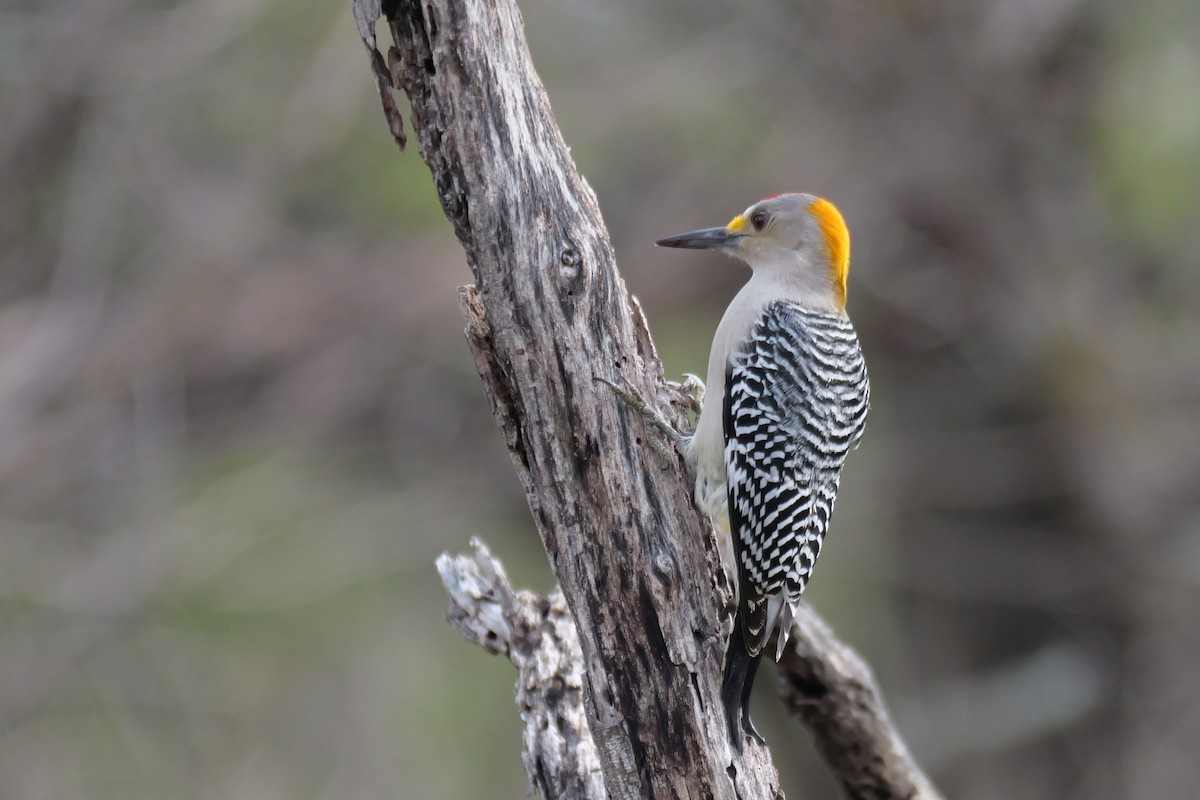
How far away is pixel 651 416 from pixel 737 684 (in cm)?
71

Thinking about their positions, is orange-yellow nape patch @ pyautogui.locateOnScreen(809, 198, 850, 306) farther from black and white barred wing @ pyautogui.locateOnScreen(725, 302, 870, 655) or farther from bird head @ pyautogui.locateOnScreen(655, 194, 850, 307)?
black and white barred wing @ pyautogui.locateOnScreen(725, 302, 870, 655)

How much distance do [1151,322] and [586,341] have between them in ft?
16.1

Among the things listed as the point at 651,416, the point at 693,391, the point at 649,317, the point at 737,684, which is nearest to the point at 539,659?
the point at 737,684

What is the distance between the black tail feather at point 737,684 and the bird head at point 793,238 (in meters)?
1.44

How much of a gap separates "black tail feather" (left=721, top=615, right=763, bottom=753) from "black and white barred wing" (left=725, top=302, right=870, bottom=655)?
0.49 feet

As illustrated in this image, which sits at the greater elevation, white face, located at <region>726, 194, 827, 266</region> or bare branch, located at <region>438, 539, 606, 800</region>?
white face, located at <region>726, 194, 827, 266</region>

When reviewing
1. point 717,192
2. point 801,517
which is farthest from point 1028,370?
point 801,517

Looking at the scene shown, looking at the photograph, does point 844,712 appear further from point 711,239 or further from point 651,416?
point 711,239

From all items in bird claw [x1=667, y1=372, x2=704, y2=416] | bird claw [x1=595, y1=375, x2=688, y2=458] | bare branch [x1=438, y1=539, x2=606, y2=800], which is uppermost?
bird claw [x1=667, y1=372, x2=704, y2=416]

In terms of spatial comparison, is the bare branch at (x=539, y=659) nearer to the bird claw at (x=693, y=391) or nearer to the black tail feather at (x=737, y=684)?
the black tail feather at (x=737, y=684)

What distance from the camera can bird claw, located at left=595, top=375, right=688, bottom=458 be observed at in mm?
2855

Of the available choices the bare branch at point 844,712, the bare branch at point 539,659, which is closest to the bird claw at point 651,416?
the bare branch at point 539,659

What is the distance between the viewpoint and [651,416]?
2.90 meters

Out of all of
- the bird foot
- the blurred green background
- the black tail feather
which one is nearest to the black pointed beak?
the bird foot
